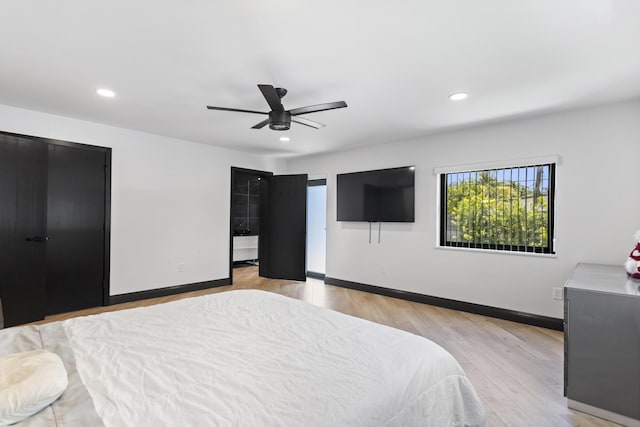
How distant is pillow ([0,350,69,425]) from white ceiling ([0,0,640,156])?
1789 mm

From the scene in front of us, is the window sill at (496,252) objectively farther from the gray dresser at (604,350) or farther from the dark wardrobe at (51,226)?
the dark wardrobe at (51,226)

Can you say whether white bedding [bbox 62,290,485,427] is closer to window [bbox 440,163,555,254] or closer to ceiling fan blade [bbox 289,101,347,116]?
ceiling fan blade [bbox 289,101,347,116]

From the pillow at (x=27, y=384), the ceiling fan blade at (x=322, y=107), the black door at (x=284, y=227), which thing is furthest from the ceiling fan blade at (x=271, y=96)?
the black door at (x=284, y=227)

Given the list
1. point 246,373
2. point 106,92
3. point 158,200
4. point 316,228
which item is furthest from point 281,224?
point 246,373

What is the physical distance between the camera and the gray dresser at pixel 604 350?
1.93m

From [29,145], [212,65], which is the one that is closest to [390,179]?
[212,65]

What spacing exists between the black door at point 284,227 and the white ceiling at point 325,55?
2.46 metres

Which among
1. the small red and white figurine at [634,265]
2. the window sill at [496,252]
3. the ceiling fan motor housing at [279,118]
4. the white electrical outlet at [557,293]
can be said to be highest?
the ceiling fan motor housing at [279,118]

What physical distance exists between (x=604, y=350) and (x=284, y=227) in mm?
4789

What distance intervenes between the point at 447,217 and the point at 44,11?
174 inches

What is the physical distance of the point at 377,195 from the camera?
5.00m

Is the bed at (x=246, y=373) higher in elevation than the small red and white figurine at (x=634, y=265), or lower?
lower

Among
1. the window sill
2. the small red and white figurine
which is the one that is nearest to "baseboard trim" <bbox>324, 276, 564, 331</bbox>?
the window sill

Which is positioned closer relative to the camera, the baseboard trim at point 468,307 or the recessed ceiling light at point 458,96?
the recessed ceiling light at point 458,96
